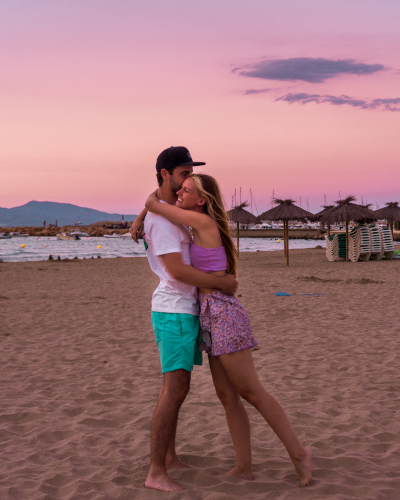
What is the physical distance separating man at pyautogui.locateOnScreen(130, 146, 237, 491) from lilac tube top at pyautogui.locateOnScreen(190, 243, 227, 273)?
0.15 feet

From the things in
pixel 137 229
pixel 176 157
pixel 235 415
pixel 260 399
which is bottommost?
pixel 235 415

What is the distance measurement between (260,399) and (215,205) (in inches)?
39.1

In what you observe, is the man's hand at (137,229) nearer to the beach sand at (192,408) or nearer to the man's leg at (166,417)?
the man's leg at (166,417)

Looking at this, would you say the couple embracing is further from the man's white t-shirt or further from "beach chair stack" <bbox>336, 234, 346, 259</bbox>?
"beach chair stack" <bbox>336, 234, 346, 259</bbox>

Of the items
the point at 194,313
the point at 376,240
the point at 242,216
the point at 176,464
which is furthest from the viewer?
the point at 242,216

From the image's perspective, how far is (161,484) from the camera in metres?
2.21

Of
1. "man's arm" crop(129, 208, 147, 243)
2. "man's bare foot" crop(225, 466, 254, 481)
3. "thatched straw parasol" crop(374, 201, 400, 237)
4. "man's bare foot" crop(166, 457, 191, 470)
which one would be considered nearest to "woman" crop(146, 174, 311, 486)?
"man's bare foot" crop(225, 466, 254, 481)

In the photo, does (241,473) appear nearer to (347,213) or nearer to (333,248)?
(347,213)

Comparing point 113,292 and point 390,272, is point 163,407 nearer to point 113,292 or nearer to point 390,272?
point 113,292

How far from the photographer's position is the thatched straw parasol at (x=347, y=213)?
18188 mm

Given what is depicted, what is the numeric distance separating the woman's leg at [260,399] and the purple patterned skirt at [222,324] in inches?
1.8

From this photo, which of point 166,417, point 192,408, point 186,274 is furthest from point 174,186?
point 192,408

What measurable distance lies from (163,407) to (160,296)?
0.54m

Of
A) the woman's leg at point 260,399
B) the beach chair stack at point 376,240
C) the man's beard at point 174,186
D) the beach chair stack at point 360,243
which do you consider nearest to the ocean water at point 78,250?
the beach chair stack at point 360,243
